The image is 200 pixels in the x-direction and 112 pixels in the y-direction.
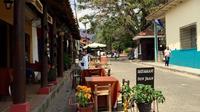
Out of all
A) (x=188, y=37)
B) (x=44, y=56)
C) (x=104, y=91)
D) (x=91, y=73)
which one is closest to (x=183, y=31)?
(x=188, y=37)

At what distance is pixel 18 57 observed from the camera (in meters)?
9.45

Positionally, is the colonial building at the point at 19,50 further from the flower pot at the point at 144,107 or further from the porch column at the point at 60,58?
the flower pot at the point at 144,107

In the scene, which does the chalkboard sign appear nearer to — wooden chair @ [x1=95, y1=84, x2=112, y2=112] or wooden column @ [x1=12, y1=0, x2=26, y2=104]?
wooden chair @ [x1=95, y1=84, x2=112, y2=112]

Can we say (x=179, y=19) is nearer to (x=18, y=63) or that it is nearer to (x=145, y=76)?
(x=145, y=76)

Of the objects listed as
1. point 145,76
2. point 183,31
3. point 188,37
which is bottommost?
point 145,76

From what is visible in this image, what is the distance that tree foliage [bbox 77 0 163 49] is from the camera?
58.0 metres

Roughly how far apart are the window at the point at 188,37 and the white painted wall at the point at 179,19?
52cm

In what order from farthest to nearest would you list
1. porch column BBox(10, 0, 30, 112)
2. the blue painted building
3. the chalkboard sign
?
the blue painted building, the chalkboard sign, porch column BBox(10, 0, 30, 112)

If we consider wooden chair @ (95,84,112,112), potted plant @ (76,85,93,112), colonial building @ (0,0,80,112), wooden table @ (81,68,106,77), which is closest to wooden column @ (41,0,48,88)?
colonial building @ (0,0,80,112)

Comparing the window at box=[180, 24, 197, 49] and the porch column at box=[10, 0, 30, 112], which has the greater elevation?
the window at box=[180, 24, 197, 49]

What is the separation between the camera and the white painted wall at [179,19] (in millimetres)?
31497

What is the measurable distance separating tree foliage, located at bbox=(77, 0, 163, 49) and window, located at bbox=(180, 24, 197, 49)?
65.7 ft

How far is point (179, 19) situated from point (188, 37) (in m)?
1.79

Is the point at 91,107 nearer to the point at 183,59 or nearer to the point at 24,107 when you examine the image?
the point at 24,107
